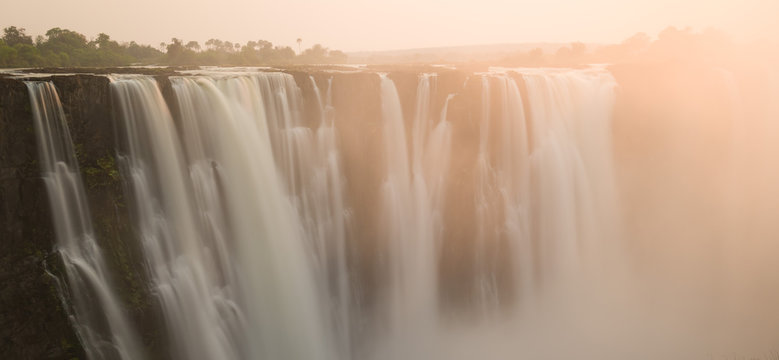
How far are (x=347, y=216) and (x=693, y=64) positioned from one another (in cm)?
2295

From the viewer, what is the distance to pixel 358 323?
18484mm

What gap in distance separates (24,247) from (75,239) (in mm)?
1047

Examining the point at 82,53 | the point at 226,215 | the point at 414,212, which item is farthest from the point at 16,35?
the point at 414,212

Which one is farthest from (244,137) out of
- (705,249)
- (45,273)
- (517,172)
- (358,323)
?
(705,249)

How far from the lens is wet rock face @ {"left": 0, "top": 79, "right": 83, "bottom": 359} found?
35.4 ft

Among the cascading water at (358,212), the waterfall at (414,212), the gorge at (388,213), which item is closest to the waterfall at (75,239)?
the gorge at (388,213)

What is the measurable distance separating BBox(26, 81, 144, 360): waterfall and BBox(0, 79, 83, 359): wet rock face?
205mm

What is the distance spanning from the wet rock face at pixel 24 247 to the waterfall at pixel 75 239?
205 mm

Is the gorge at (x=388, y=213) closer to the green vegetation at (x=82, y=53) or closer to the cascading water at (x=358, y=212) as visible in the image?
the cascading water at (x=358, y=212)

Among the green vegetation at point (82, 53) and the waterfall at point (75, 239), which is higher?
the green vegetation at point (82, 53)

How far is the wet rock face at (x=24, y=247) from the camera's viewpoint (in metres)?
10.8

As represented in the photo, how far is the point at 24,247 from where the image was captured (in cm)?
1102

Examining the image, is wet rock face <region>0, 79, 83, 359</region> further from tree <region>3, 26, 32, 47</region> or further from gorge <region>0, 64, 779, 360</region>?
tree <region>3, 26, 32, 47</region>

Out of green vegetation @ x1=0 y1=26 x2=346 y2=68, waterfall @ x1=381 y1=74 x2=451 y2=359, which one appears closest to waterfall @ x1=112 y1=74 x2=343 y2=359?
waterfall @ x1=381 y1=74 x2=451 y2=359
